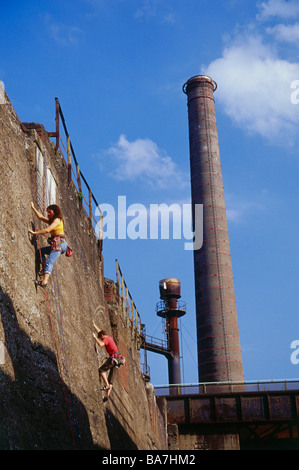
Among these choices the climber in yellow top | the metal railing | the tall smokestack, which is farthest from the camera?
the tall smokestack

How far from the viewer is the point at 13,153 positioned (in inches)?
336

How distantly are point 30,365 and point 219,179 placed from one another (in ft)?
93.6

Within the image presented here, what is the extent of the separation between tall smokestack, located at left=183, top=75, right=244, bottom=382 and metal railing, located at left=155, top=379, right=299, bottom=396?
660 centimetres

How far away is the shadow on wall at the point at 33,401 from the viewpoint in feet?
19.2

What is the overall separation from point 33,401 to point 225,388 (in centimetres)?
1751

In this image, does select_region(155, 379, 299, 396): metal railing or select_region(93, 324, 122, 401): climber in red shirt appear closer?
select_region(93, 324, 122, 401): climber in red shirt

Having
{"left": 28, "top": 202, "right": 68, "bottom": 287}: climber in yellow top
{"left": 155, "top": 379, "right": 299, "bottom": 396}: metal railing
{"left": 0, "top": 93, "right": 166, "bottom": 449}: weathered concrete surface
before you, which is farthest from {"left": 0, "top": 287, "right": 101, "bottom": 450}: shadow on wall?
{"left": 155, "top": 379, "right": 299, "bottom": 396}: metal railing

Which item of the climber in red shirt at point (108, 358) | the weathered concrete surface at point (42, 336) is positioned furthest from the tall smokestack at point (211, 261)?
the climber in red shirt at point (108, 358)

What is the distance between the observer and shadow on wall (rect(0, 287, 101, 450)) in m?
5.85

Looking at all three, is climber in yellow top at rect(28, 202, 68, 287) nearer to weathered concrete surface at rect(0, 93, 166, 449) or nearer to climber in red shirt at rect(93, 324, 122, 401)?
weathered concrete surface at rect(0, 93, 166, 449)

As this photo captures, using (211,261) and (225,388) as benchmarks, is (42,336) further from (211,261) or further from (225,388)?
(211,261)

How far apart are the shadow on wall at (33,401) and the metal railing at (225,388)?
13.9 m

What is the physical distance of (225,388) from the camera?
23.0 m
